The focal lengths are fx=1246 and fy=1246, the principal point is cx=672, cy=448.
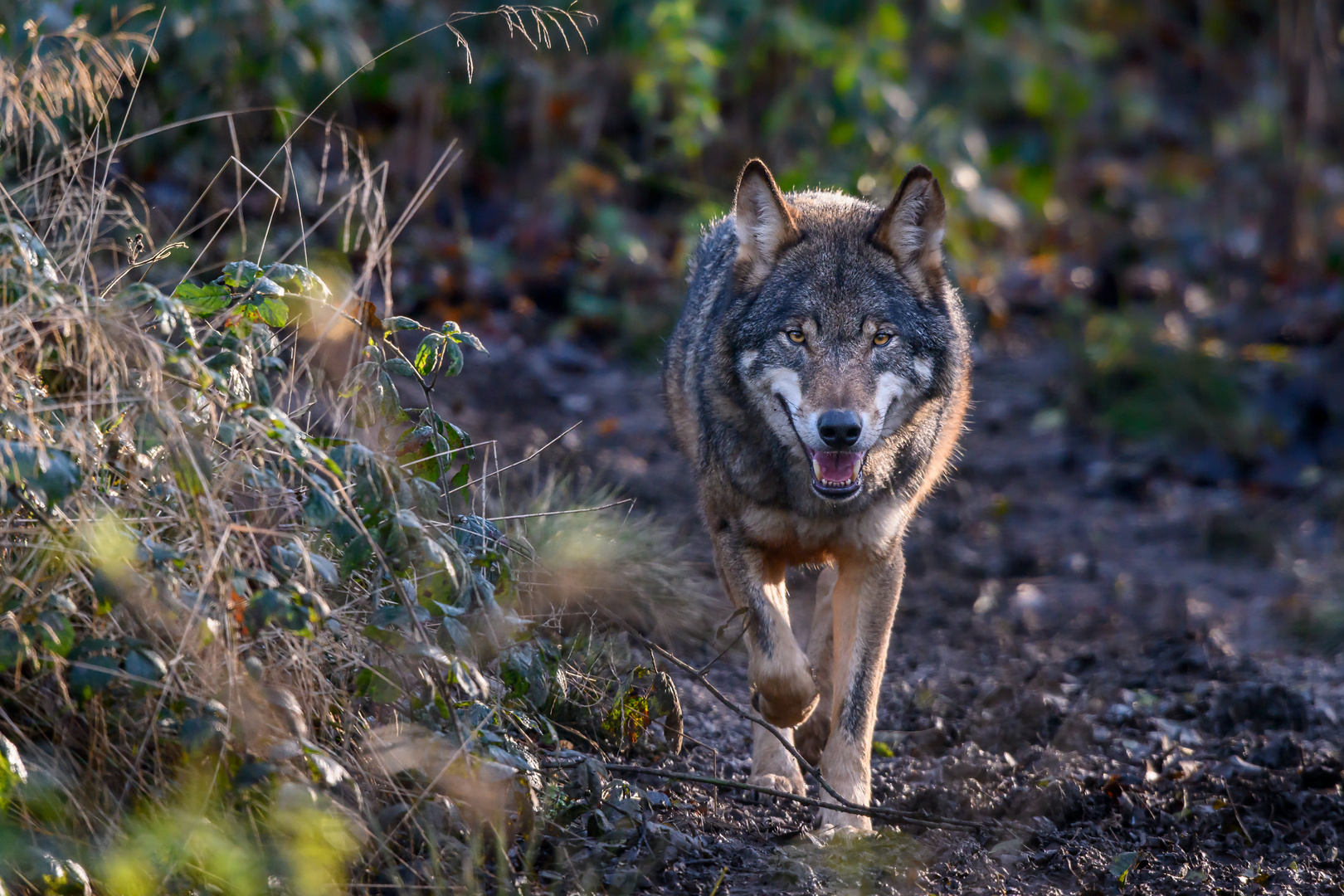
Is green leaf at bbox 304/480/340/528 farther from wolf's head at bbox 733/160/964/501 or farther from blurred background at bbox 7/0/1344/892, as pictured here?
wolf's head at bbox 733/160/964/501

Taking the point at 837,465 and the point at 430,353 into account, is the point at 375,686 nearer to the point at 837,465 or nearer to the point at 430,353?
the point at 430,353

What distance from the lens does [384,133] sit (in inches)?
407

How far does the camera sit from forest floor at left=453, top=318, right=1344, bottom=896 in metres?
3.74

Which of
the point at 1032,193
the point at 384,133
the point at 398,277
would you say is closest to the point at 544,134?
the point at 384,133

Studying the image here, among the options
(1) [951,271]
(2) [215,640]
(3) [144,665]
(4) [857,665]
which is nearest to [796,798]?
(4) [857,665]

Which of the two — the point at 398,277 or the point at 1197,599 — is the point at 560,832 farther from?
the point at 398,277

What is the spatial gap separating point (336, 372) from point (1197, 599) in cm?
486

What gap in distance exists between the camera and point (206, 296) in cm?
328

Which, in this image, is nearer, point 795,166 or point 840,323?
point 840,323

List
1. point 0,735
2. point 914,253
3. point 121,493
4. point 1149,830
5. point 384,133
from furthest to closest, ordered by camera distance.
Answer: point 384,133
point 914,253
point 1149,830
point 121,493
point 0,735

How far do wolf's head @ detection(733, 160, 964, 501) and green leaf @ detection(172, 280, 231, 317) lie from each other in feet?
6.16

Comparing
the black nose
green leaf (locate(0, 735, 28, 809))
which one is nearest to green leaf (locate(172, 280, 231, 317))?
green leaf (locate(0, 735, 28, 809))

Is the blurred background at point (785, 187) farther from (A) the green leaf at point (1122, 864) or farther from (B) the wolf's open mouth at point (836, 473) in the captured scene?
(A) the green leaf at point (1122, 864)

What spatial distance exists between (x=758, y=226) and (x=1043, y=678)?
8.57 ft
